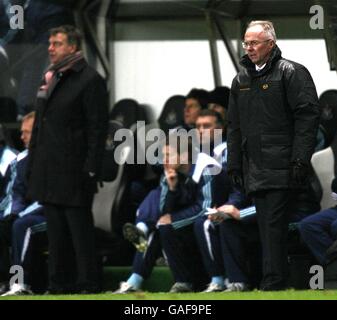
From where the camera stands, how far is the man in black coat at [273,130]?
34.8 feet

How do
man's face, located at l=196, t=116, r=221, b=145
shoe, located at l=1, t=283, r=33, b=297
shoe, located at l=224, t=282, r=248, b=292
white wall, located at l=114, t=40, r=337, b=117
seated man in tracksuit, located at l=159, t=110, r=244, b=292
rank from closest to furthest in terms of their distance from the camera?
shoe, located at l=224, t=282, r=248, b=292 → seated man in tracksuit, located at l=159, t=110, r=244, b=292 → shoe, located at l=1, t=283, r=33, b=297 → man's face, located at l=196, t=116, r=221, b=145 → white wall, located at l=114, t=40, r=337, b=117

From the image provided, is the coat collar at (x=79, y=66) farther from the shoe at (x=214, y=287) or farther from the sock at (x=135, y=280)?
the shoe at (x=214, y=287)

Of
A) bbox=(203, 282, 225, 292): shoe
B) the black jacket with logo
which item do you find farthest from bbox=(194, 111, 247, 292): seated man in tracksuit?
the black jacket with logo

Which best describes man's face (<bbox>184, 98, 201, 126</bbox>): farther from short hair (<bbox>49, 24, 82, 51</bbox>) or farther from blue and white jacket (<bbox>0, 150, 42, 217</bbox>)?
short hair (<bbox>49, 24, 82, 51</bbox>)

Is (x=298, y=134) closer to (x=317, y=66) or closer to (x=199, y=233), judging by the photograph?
(x=199, y=233)

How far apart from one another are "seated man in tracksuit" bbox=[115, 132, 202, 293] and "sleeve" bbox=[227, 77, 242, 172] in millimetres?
1664

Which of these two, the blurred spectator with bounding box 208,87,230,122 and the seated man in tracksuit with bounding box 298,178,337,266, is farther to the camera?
the blurred spectator with bounding box 208,87,230,122

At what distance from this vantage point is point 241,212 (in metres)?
12.0

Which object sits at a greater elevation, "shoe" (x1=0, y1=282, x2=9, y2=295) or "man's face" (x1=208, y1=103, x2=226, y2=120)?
"man's face" (x1=208, y1=103, x2=226, y2=120)

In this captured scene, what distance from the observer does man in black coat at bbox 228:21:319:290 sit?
Answer: 34.8ft

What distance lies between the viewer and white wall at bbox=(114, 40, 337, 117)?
1510cm

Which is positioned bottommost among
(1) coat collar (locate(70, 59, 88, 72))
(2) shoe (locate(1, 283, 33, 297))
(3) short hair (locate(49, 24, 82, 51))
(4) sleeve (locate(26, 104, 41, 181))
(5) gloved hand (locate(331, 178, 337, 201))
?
(2) shoe (locate(1, 283, 33, 297))

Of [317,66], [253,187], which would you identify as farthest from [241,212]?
[317,66]

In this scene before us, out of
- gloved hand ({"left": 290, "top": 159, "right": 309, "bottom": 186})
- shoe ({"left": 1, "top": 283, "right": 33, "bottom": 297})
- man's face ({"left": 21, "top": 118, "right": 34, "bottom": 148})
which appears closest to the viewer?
gloved hand ({"left": 290, "top": 159, "right": 309, "bottom": 186})
